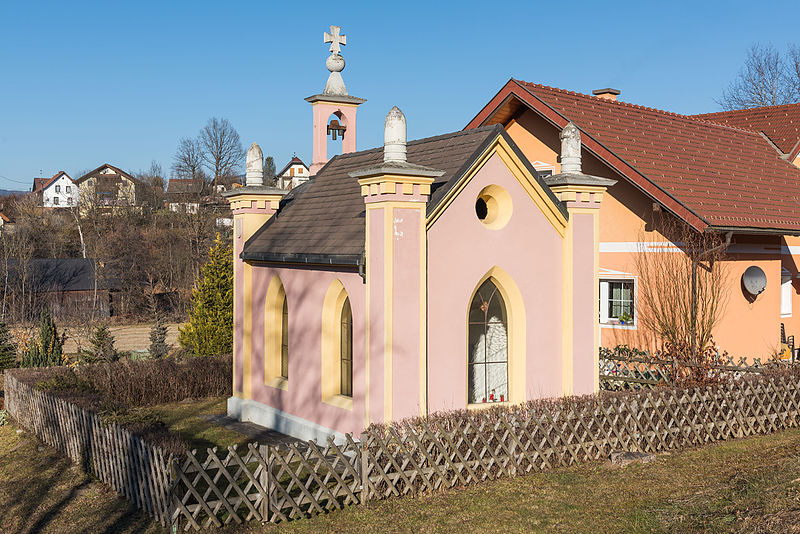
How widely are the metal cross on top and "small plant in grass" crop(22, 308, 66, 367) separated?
33.9ft

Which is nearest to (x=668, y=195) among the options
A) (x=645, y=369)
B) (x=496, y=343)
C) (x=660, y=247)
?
(x=660, y=247)

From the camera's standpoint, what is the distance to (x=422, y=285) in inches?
432

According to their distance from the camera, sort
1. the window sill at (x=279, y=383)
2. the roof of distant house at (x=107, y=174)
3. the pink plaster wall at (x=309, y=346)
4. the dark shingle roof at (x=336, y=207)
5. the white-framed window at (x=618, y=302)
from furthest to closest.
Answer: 1. the roof of distant house at (x=107, y=174)
2. the white-framed window at (x=618, y=302)
3. the window sill at (x=279, y=383)
4. the dark shingle roof at (x=336, y=207)
5. the pink plaster wall at (x=309, y=346)

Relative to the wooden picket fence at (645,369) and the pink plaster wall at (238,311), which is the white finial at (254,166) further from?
the wooden picket fence at (645,369)

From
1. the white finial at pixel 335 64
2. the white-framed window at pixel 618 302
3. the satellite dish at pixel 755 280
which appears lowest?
the white-framed window at pixel 618 302

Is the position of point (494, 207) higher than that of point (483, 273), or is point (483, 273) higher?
point (494, 207)

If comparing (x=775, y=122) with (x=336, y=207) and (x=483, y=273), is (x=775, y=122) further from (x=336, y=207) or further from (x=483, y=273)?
(x=336, y=207)

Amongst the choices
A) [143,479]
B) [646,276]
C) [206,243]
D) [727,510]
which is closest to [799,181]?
[646,276]

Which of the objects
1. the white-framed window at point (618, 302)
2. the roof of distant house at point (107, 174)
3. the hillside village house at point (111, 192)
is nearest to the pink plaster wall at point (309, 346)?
the white-framed window at point (618, 302)

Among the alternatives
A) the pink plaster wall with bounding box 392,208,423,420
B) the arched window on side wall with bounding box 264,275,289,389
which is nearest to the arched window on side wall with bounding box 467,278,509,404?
the pink plaster wall with bounding box 392,208,423,420

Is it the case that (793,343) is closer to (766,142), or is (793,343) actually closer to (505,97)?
(766,142)

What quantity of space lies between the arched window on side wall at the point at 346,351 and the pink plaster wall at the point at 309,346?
39cm

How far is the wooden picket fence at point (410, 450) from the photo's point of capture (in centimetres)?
875

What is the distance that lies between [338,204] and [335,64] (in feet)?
14.9
